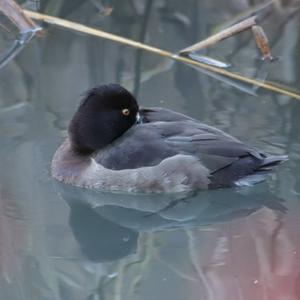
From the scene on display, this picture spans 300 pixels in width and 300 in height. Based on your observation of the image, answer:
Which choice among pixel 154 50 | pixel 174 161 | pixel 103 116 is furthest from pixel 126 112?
pixel 154 50

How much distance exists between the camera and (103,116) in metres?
5.21

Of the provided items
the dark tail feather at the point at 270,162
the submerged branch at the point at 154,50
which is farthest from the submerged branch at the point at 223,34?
the dark tail feather at the point at 270,162

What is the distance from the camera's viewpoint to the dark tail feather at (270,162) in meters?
5.06

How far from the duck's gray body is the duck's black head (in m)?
0.09

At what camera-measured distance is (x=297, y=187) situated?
16.5 feet

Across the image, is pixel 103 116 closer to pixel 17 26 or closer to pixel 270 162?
pixel 270 162

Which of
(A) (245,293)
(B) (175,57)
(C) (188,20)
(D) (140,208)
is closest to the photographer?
(A) (245,293)

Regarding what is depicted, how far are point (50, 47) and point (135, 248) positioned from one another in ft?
9.75

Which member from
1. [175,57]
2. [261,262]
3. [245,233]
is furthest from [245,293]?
[175,57]

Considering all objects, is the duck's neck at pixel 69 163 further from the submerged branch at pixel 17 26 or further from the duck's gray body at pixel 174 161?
the submerged branch at pixel 17 26

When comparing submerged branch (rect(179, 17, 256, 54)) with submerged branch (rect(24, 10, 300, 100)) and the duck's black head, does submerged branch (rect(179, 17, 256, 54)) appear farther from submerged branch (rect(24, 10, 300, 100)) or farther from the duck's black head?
the duck's black head

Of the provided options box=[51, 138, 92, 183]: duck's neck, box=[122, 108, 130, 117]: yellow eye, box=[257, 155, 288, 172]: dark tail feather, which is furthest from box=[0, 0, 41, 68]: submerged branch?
box=[257, 155, 288, 172]: dark tail feather

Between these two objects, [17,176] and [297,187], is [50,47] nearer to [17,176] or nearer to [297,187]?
[17,176]

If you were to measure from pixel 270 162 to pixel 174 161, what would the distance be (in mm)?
506
